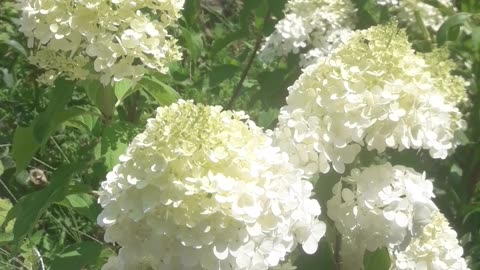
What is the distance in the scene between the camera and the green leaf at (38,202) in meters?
1.77

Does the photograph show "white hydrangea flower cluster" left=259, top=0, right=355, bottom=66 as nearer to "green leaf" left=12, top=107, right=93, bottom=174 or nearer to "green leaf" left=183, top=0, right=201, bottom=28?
"green leaf" left=183, top=0, right=201, bottom=28

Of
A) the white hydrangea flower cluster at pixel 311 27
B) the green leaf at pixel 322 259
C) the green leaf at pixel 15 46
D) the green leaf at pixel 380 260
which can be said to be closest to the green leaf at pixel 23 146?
the green leaf at pixel 322 259

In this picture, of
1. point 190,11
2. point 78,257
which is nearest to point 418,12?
point 190,11

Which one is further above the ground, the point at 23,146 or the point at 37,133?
the point at 37,133

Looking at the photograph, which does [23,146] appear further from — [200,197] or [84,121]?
[200,197]

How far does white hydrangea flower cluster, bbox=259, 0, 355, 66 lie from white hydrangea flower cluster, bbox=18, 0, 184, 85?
1157mm

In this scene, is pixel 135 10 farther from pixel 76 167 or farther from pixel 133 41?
pixel 76 167

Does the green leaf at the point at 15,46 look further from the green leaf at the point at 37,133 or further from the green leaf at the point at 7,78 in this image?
the green leaf at the point at 37,133

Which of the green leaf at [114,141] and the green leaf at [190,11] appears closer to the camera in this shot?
the green leaf at [114,141]

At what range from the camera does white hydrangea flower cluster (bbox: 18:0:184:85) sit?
170 centimetres

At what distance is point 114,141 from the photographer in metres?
1.81

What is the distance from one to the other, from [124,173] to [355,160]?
1.64 feet

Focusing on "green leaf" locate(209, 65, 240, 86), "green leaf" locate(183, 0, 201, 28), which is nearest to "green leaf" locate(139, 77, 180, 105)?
"green leaf" locate(183, 0, 201, 28)

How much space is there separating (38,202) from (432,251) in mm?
808
